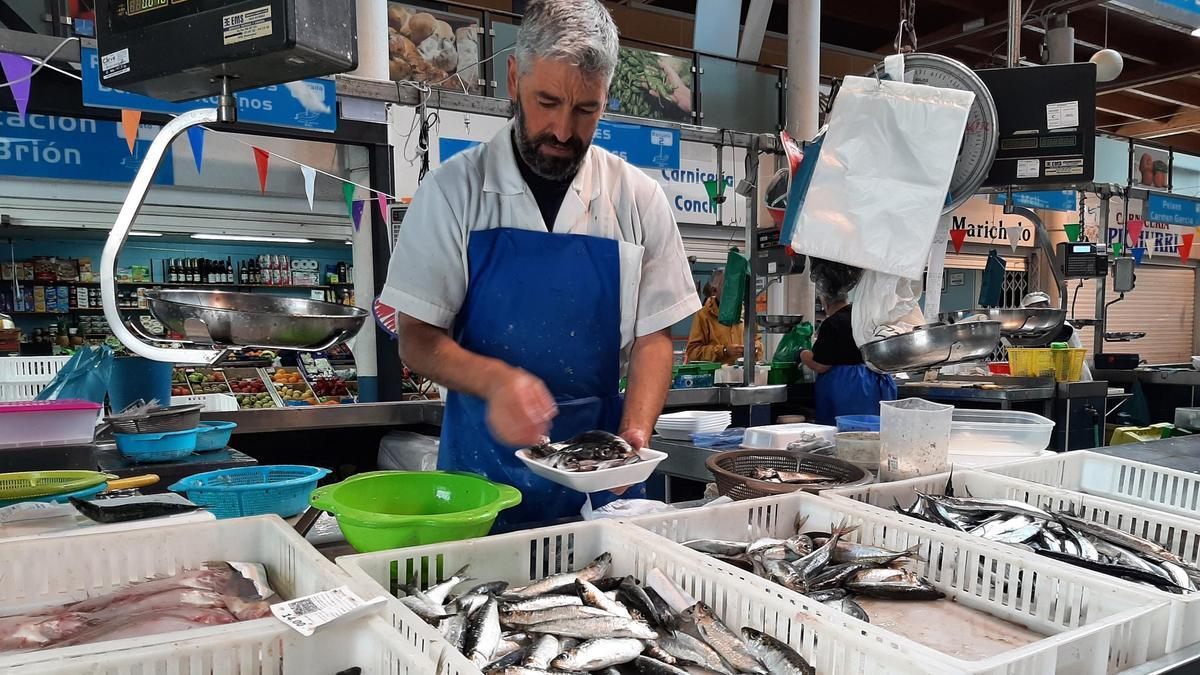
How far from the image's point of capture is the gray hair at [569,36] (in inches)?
75.1

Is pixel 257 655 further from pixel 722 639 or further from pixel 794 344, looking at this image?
pixel 794 344

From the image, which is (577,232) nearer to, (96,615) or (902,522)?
(902,522)

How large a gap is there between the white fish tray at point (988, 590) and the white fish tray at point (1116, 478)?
0.70m

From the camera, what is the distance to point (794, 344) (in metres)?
6.54

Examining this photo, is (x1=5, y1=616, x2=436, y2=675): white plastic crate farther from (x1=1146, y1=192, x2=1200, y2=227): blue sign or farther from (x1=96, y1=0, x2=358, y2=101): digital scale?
(x1=1146, y1=192, x2=1200, y2=227): blue sign

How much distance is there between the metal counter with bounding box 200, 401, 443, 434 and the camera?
4254mm

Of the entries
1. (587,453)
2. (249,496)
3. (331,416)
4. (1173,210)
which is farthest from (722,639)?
(1173,210)

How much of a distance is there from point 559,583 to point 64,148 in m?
6.26

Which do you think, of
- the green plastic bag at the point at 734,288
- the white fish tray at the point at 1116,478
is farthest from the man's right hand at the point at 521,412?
the green plastic bag at the point at 734,288

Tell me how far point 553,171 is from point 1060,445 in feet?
18.2

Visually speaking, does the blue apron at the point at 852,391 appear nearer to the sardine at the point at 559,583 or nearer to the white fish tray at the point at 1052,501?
the white fish tray at the point at 1052,501

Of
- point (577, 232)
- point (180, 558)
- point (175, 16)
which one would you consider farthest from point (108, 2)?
point (577, 232)

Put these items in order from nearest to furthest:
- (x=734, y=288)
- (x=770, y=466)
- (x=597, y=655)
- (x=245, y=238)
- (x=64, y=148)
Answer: (x=597, y=655) → (x=770, y=466) → (x=64, y=148) → (x=734, y=288) → (x=245, y=238)

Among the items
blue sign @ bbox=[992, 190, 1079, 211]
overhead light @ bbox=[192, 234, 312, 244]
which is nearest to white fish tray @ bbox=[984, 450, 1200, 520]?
overhead light @ bbox=[192, 234, 312, 244]
